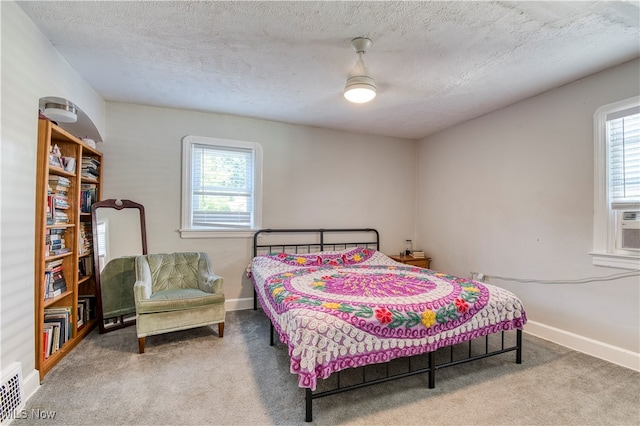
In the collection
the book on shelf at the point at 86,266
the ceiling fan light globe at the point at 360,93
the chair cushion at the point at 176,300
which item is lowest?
the chair cushion at the point at 176,300

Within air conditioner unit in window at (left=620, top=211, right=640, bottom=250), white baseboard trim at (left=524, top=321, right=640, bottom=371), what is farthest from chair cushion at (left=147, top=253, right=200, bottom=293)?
air conditioner unit in window at (left=620, top=211, right=640, bottom=250)

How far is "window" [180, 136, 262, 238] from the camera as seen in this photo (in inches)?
144

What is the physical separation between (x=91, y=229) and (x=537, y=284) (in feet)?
15.5

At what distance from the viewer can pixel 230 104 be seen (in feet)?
11.3

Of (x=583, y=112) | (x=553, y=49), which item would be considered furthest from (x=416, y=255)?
(x=553, y=49)

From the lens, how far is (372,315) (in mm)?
1885

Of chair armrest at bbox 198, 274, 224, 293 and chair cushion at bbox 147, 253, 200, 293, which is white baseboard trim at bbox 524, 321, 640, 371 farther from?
chair cushion at bbox 147, 253, 200, 293

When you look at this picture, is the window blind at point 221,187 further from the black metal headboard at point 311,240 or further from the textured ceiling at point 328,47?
the textured ceiling at point 328,47

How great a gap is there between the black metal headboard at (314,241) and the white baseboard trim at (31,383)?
223 centimetres

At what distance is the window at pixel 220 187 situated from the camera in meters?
3.65

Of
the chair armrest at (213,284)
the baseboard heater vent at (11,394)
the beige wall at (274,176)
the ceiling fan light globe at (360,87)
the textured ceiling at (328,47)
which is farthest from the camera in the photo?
the beige wall at (274,176)

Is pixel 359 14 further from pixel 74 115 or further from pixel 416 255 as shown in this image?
pixel 416 255

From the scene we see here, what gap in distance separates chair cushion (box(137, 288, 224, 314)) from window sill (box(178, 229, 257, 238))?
32.6 inches

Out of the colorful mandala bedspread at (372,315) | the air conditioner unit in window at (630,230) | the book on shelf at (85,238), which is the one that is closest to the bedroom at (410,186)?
the air conditioner unit in window at (630,230)
